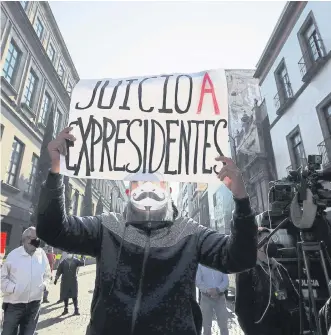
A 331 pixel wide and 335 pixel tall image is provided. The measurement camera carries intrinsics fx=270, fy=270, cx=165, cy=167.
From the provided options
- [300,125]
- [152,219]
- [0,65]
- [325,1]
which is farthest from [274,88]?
[152,219]

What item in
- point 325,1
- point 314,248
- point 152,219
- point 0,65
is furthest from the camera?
point 0,65

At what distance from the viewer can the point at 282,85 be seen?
15.9m

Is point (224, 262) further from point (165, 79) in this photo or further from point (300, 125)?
point (300, 125)

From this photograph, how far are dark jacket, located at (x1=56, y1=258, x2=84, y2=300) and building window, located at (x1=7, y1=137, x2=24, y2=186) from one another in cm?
835

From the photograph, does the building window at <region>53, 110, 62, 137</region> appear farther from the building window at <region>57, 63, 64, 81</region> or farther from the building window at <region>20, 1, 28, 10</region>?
the building window at <region>20, 1, 28, 10</region>

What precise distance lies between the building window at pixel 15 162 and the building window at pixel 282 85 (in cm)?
1486

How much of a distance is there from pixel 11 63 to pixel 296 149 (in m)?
15.6

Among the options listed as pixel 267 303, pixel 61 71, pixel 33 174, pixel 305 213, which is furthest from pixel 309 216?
pixel 61 71

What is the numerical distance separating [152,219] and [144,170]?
1.18 ft

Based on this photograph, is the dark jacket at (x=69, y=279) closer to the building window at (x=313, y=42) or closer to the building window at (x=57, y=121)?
the building window at (x=313, y=42)

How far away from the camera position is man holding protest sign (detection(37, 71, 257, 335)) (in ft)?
4.62

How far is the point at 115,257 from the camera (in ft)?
5.06

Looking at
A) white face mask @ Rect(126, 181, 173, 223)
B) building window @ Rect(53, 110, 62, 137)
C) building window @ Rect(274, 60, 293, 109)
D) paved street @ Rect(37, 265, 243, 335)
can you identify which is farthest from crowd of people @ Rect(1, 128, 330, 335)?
building window @ Rect(53, 110, 62, 137)

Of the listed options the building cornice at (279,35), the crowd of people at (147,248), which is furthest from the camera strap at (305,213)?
the building cornice at (279,35)
